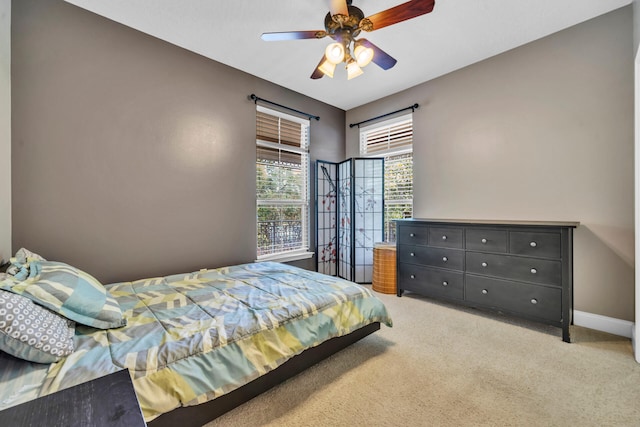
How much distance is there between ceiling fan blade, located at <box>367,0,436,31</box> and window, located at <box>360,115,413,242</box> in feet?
6.65

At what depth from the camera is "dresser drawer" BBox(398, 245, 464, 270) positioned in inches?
111

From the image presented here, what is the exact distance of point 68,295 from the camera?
138 centimetres

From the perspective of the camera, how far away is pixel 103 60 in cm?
235

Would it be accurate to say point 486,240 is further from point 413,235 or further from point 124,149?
point 124,149

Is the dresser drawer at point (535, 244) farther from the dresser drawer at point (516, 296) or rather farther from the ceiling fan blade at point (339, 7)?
the ceiling fan blade at point (339, 7)

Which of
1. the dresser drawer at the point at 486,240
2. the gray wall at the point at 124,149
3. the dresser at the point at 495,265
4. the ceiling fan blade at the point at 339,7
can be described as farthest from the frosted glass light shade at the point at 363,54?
the dresser drawer at the point at 486,240

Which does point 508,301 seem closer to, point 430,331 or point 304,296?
point 430,331

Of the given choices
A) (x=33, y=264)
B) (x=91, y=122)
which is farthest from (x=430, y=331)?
(x=91, y=122)

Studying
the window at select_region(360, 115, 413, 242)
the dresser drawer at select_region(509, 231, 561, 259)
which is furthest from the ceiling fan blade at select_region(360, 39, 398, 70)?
the dresser drawer at select_region(509, 231, 561, 259)

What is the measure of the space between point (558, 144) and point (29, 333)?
3.91 meters

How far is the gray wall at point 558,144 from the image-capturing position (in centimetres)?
230

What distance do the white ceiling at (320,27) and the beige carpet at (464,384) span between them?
2.73m

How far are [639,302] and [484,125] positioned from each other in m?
2.01

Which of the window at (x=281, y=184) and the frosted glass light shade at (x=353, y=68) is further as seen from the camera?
the window at (x=281, y=184)
